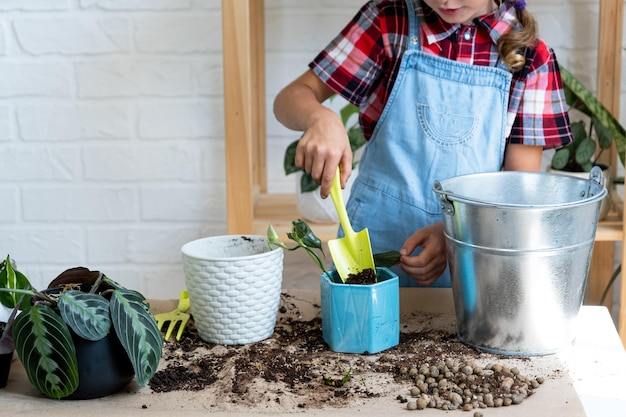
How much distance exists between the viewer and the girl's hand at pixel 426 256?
44.9 inches

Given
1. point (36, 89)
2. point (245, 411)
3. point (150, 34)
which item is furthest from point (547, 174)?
point (36, 89)

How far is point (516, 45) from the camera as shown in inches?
49.4

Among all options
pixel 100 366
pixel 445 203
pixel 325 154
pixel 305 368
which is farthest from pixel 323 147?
pixel 100 366

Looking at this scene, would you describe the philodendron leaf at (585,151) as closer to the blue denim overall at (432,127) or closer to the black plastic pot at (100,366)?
the blue denim overall at (432,127)

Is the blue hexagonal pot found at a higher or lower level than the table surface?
higher

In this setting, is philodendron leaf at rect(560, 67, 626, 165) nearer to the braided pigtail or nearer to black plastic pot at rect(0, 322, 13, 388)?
the braided pigtail

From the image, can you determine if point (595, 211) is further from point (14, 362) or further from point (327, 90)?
point (14, 362)

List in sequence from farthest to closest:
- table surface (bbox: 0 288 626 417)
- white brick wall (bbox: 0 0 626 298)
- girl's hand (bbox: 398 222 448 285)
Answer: white brick wall (bbox: 0 0 626 298) → girl's hand (bbox: 398 222 448 285) → table surface (bbox: 0 288 626 417)

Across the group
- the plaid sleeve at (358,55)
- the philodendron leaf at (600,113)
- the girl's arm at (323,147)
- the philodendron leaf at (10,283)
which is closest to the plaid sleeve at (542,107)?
the plaid sleeve at (358,55)

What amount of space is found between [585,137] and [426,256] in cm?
77

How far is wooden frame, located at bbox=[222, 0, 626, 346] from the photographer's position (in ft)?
5.02

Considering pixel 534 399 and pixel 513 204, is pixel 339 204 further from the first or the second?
pixel 534 399

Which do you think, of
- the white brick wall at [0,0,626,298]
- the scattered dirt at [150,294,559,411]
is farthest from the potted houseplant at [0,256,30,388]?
the white brick wall at [0,0,626,298]

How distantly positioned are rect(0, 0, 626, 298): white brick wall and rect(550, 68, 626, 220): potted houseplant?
21cm
